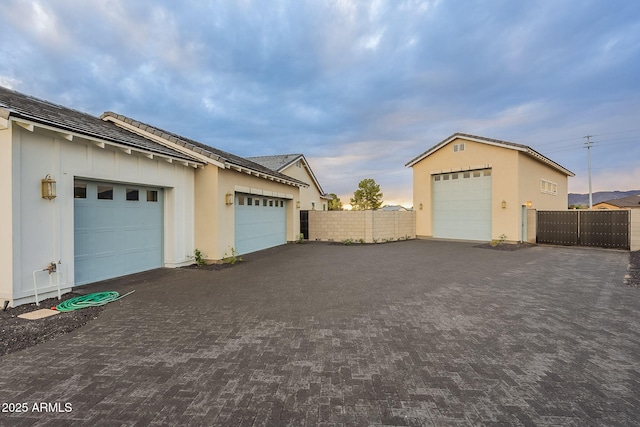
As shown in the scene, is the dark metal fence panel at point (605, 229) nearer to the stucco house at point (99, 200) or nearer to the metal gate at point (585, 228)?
the metal gate at point (585, 228)

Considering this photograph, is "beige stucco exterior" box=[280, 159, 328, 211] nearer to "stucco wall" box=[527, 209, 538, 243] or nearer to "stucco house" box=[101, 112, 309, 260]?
"stucco house" box=[101, 112, 309, 260]

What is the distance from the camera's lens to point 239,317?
14.7 ft

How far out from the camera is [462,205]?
17.0 meters

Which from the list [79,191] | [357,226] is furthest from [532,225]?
[79,191]

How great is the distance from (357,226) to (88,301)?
12.9 meters

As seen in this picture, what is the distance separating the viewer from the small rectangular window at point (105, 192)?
6668 millimetres

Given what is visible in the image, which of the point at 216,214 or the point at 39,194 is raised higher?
the point at 39,194

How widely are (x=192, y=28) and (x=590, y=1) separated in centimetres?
1427

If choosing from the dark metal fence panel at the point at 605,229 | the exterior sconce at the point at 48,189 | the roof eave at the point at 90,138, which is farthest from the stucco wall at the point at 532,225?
the exterior sconce at the point at 48,189

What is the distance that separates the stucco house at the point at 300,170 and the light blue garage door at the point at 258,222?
5540 mm

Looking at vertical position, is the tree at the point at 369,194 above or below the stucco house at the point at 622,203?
above

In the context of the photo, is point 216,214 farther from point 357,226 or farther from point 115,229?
point 357,226

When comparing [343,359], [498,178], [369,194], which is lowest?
[343,359]

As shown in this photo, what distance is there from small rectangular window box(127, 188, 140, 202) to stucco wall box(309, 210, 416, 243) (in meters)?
10.6
